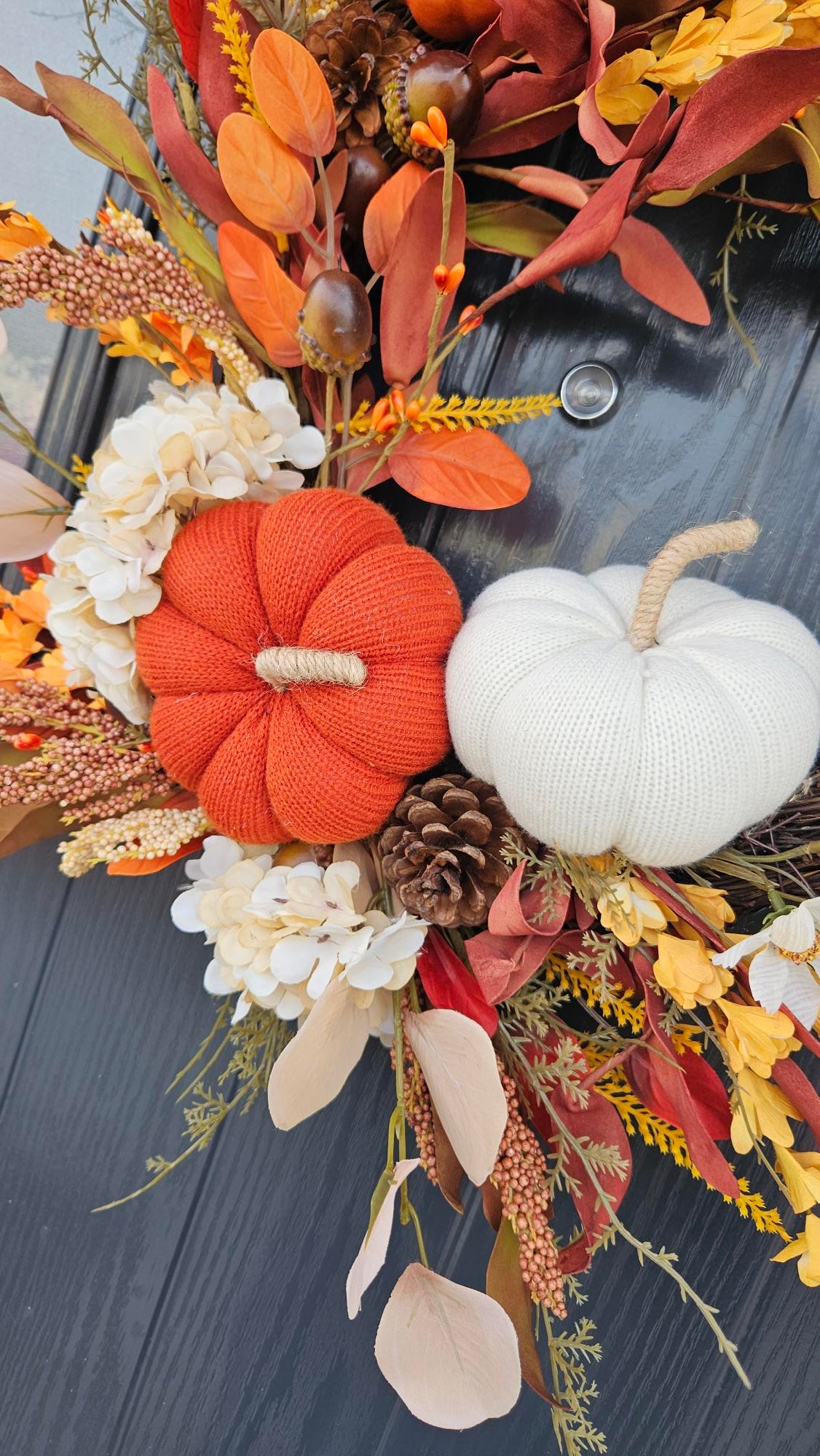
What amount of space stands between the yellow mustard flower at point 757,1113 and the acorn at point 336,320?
0.47 metres

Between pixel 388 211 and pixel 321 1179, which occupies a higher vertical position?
pixel 388 211

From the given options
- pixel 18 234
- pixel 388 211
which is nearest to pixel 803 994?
pixel 388 211

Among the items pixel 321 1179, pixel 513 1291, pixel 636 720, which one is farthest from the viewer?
pixel 321 1179

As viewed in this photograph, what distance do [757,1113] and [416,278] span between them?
52cm

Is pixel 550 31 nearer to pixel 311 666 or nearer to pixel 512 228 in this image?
pixel 512 228

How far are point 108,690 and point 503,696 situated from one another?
0.26 metres

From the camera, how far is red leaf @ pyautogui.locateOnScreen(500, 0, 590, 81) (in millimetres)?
463

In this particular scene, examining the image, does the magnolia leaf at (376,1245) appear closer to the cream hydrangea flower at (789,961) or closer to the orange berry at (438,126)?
the cream hydrangea flower at (789,961)

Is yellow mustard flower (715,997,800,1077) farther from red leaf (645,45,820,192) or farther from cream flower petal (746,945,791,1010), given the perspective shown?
red leaf (645,45,820,192)

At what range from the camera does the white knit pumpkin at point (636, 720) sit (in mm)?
420

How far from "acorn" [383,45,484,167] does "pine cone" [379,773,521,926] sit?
0.38 meters

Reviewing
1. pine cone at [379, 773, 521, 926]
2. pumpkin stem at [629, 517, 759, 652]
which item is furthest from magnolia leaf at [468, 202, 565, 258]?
pine cone at [379, 773, 521, 926]

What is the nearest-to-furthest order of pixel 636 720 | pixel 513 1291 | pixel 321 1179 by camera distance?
pixel 636 720 < pixel 513 1291 < pixel 321 1179

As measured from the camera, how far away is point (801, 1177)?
1.53ft
